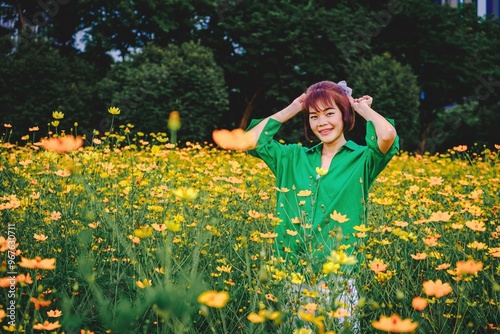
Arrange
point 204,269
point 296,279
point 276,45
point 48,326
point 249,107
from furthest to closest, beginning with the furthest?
1. point 249,107
2. point 276,45
3. point 204,269
4. point 296,279
5. point 48,326

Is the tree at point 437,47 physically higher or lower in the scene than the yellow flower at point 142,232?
higher

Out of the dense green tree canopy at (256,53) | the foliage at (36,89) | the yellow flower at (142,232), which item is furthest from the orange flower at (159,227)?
the foliage at (36,89)

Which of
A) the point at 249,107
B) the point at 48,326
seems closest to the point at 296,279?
the point at 48,326

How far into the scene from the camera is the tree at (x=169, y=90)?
9.59 m

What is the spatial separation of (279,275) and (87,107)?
10.5 m

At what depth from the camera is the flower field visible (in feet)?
4.20

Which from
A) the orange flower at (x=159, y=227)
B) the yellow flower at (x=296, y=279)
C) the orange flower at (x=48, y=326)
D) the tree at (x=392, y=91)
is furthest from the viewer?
the tree at (x=392, y=91)

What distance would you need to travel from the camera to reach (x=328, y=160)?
228cm

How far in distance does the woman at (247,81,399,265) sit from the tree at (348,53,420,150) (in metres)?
9.32

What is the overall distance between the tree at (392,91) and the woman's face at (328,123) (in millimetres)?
9356

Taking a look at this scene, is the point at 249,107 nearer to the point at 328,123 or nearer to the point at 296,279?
the point at 328,123

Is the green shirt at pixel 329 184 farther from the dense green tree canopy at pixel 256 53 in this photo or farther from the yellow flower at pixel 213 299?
the dense green tree canopy at pixel 256 53

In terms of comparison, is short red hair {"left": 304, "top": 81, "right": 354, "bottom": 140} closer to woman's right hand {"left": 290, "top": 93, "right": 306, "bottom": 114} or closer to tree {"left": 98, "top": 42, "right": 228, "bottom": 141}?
woman's right hand {"left": 290, "top": 93, "right": 306, "bottom": 114}

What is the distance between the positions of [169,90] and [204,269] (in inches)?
324
